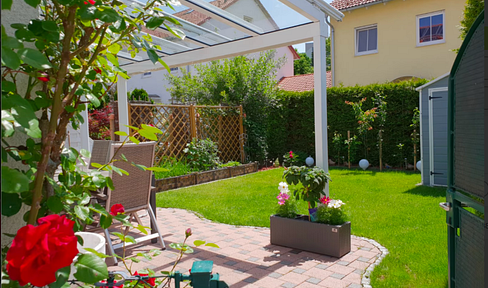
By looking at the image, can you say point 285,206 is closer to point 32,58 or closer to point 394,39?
point 32,58

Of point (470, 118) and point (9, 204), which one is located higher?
point (470, 118)

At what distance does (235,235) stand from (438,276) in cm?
193

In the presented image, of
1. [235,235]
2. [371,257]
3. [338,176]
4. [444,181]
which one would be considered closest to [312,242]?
[371,257]

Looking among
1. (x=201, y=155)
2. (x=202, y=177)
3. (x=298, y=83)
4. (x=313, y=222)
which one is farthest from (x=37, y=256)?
(x=298, y=83)

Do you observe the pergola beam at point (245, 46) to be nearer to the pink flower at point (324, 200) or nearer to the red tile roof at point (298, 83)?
the pink flower at point (324, 200)

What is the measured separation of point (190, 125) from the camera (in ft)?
27.3

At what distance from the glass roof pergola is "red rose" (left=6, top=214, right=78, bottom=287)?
284 centimetres

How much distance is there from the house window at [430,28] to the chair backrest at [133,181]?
386 inches

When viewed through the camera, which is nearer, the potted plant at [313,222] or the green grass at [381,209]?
the green grass at [381,209]

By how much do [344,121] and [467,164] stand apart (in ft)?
25.9

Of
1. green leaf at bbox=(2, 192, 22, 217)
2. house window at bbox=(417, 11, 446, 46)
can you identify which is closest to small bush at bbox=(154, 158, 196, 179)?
green leaf at bbox=(2, 192, 22, 217)

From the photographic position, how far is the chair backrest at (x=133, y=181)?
3.26m

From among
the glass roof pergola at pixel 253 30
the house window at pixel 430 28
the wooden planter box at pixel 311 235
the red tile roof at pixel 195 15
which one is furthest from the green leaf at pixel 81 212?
the house window at pixel 430 28

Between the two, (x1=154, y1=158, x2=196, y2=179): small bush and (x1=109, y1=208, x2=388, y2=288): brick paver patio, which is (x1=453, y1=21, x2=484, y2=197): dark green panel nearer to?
(x1=109, y1=208, x2=388, y2=288): brick paver patio
